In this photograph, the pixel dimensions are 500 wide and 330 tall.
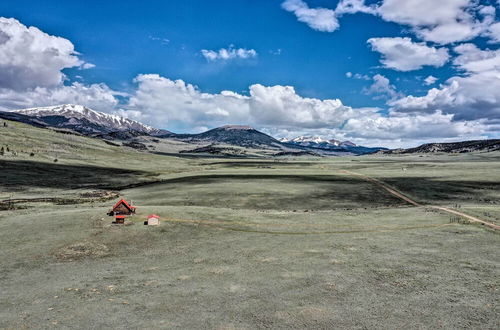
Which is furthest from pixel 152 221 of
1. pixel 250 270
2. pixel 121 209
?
pixel 250 270

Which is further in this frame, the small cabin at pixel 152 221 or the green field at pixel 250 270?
the small cabin at pixel 152 221

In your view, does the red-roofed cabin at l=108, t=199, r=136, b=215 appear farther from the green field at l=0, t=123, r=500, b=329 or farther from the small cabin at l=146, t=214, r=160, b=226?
the small cabin at l=146, t=214, r=160, b=226

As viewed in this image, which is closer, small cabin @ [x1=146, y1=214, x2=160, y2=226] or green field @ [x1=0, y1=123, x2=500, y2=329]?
green field @ [x1=0, y1=123, x2=500, y2=329]

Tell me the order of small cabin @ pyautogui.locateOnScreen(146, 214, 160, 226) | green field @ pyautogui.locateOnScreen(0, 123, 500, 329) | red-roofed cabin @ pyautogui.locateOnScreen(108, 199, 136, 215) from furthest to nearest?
red-roofed cabin @ pyautogui.locateOnScreen(108, 199, 136, 215) → small cabin @ pyautogui.locateOnScreen(146, 214, 160, 226) → green field @ pyautogui.locateOnScreen(0, 123, 500, 329)

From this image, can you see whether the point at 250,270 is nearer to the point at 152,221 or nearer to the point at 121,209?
the point at 152,221

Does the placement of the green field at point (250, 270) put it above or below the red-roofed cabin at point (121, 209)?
below

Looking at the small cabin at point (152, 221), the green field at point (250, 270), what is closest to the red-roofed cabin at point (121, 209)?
the green field at point (250, 270)

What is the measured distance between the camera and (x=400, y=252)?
2569 centimetres

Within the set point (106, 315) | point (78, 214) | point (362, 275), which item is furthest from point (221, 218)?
point (106, 315)

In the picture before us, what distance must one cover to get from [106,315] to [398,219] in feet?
109

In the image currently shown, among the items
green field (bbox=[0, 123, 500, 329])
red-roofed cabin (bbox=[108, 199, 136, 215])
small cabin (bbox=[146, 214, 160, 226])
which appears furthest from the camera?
red-roofed cabin (bbox=[108, 199, 136, 215])

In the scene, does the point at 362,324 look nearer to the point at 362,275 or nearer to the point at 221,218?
the point at 362,275

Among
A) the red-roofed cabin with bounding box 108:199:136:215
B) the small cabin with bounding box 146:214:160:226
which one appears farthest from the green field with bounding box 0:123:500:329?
the red-roofed cabin with bounding box 108:199:136:215

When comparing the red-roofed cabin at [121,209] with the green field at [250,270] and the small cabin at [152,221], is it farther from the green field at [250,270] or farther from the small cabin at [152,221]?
the small cabin at [152,221]
